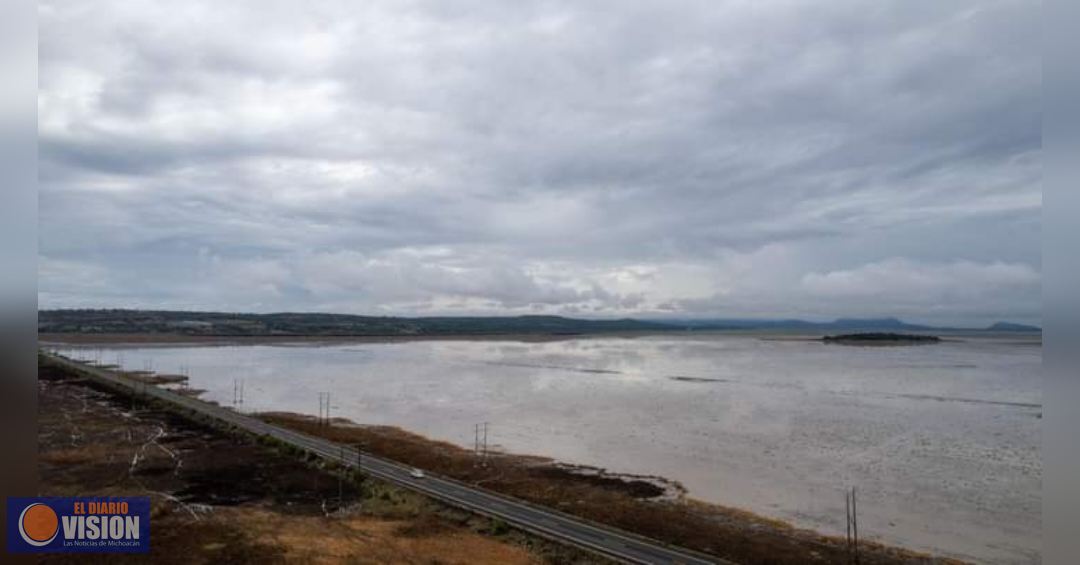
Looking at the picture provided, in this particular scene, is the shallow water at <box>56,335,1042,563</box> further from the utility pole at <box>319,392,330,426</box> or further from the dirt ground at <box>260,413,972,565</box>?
the dirt ground at <box>260,413,972,565</box>

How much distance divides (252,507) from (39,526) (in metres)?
23.4

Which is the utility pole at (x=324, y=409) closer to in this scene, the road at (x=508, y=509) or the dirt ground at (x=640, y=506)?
the road at (x=508, y=509)

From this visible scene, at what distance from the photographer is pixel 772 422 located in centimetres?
6247

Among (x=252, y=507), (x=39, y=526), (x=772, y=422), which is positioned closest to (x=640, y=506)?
(x=252, y=507)

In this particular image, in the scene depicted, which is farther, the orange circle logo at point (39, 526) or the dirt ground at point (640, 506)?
the dirt ground at point (640, 506)

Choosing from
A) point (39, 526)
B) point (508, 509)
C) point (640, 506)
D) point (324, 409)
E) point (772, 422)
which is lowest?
point (324, 409)

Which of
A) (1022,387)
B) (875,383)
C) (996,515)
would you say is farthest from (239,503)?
(1022,387)

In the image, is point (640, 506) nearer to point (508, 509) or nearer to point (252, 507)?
point (508, 509)

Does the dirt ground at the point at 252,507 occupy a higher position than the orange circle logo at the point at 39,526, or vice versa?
the orange circle logo at the point at 39,526

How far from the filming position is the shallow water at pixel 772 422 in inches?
1448

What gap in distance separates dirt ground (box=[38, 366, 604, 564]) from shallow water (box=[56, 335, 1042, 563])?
16.3m

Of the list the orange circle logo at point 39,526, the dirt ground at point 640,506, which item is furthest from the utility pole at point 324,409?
the orange circle logo at point 39,526

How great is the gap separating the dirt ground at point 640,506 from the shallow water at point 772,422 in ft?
8.69

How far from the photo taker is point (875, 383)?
93.6 m
